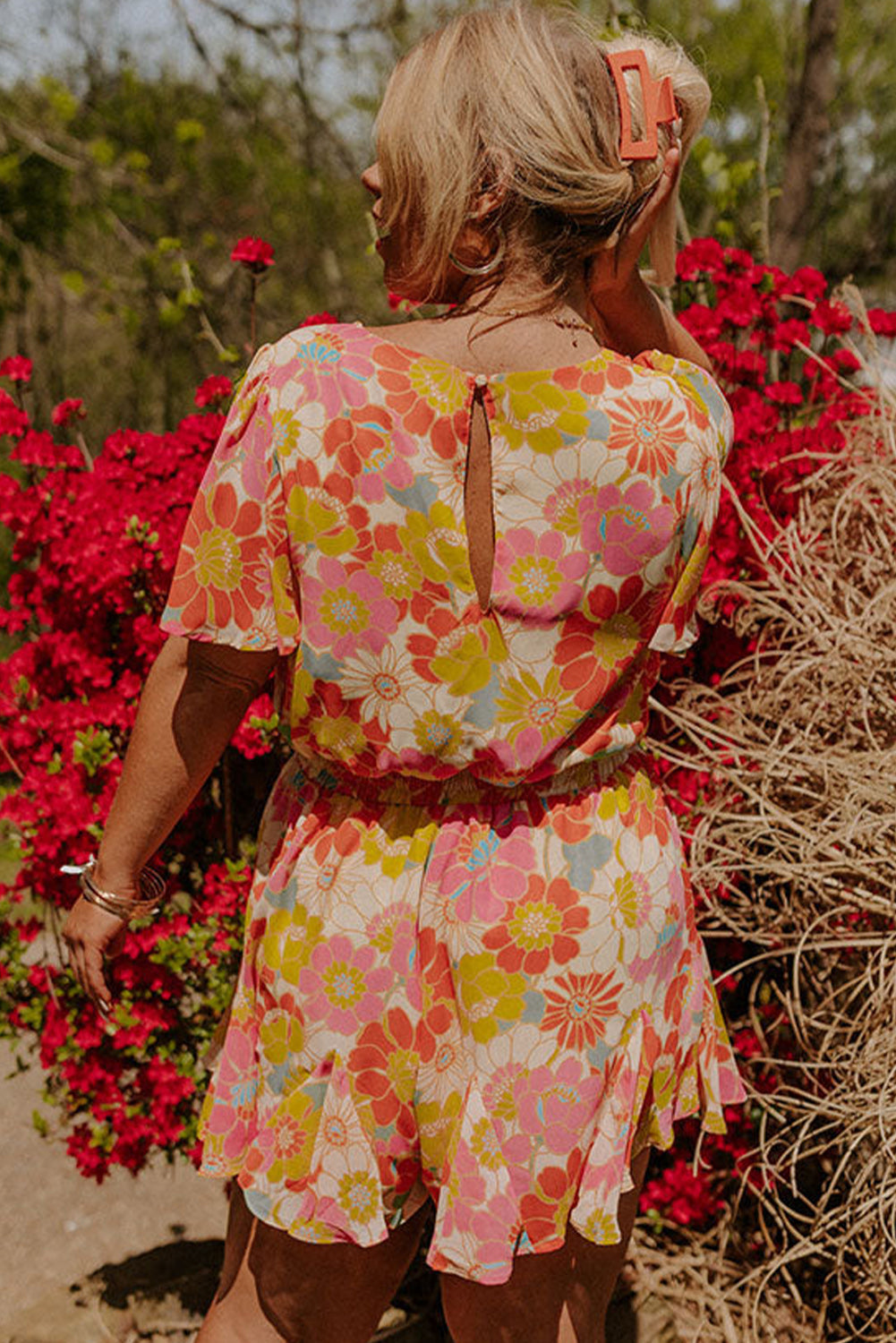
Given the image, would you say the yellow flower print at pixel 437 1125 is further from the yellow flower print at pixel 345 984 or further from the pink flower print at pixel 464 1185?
the yellow flower print at pixel 345 984

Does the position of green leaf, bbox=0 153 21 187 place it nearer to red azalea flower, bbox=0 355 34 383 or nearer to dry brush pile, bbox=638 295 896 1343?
red azalea flower, bbox=0 355 34 383

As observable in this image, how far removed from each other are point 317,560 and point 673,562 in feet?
1.27

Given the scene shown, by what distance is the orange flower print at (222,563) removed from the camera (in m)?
1.25

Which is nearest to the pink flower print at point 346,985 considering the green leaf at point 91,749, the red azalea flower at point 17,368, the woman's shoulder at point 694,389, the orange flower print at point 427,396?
the orange flower print at point 427,396

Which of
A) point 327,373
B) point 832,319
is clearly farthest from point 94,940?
point 832,319

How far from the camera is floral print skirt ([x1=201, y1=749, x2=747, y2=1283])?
1308 mm

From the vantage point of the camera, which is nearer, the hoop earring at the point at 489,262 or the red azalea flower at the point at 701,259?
the hoop earring at the point at 489,262

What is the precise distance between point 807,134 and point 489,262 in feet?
14.9

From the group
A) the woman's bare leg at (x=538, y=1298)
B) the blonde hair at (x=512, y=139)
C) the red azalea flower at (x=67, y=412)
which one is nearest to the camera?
the blonde hair at (x=512, y=139)

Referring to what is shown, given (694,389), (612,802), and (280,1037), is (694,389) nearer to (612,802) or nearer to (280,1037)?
(612,802)

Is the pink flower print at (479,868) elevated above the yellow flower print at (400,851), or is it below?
below

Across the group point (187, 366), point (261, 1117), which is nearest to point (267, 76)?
point (187, 366)

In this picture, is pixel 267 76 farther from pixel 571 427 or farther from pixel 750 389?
pixel 571 427

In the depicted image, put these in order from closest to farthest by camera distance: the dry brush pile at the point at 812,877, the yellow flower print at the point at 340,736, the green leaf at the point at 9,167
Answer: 1. the yellow flower print at the point at 340,736
2. the dry brush pile at the point at 812,877
3. the green leaf at the point at 9,167
